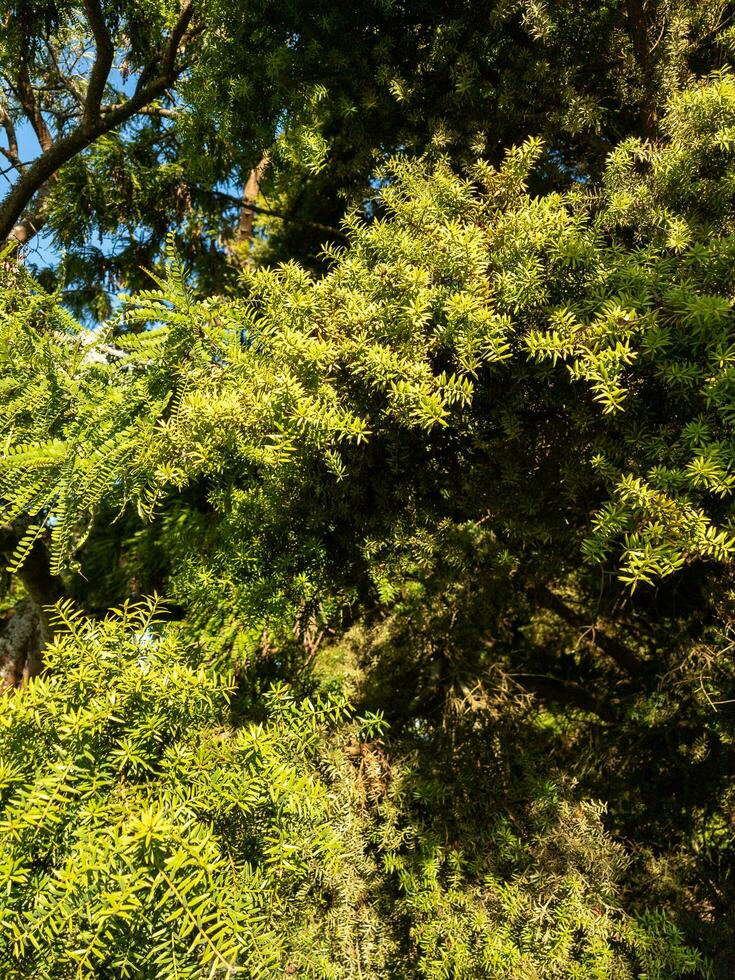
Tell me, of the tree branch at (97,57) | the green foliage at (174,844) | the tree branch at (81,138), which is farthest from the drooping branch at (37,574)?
the tree branch at (97,57)

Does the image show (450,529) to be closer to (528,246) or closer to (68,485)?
(528,246)

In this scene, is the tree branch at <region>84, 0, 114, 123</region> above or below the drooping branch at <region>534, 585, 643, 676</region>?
above

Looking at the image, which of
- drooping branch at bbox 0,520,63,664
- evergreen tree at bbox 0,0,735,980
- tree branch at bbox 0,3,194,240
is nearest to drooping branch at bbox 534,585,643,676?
evergreen tree at bbox 0,0,735,980

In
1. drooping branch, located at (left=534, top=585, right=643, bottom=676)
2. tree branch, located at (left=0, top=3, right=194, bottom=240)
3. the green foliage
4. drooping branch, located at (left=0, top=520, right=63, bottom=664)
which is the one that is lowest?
drooping branch, located at (left=534, top=585, right=643, bottom=676)

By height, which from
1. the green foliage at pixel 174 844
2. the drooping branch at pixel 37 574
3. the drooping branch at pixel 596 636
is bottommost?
the drooping branch at pixel 596 636

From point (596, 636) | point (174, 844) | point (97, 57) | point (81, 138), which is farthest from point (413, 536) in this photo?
point (97, 57)

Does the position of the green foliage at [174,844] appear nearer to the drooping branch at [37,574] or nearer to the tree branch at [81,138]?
the drooping branch at [37,574]

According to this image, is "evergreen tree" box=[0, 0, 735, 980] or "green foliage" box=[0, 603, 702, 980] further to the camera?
"evergreen tree" box=[0, 0, 735, 980]

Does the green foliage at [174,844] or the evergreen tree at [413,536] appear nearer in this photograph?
the green foliage at [174,844]

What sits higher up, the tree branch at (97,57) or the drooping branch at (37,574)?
the tree branch at (97,57)

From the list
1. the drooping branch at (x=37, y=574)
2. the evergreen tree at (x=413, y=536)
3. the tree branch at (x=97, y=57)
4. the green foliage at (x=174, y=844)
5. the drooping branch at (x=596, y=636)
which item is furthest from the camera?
the tree branch at (x=97, y=57)

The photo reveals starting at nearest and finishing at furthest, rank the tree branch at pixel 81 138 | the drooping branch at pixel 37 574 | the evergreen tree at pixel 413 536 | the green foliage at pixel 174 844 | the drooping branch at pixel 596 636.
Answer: the green foliage at pixel 174 844 → the evergreen tree at pixel 413 536 → the drooping branch at pixel 596 636 → the drooping branch at pixel 37 574 → the tree branch at pixel 81 138

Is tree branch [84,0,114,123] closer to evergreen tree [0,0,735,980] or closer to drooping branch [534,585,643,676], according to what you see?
evergreen tree [0,0,735,980]

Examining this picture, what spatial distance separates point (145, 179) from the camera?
4.91 m
